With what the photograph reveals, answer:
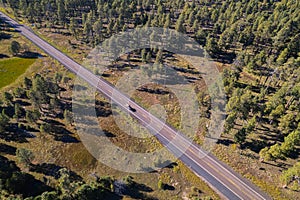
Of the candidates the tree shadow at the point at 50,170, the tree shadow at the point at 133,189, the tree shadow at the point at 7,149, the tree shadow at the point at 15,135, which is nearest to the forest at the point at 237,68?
the tree shadow at the point at 133,189

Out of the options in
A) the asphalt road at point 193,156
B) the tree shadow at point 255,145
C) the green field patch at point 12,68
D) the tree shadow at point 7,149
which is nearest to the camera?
the asphalt road at point 193,156

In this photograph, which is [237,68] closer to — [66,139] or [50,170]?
[66,139]

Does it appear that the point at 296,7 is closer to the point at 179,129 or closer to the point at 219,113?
the point at 219,113

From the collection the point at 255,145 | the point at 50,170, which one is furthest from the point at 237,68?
the point at 50,170

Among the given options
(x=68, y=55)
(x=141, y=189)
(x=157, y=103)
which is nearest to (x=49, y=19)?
(x=68, y=55)

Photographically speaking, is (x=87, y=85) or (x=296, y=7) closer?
(x=87, y=85)

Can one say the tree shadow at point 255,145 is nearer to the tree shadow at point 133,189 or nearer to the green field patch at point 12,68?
the tree shadow at point 133,189
